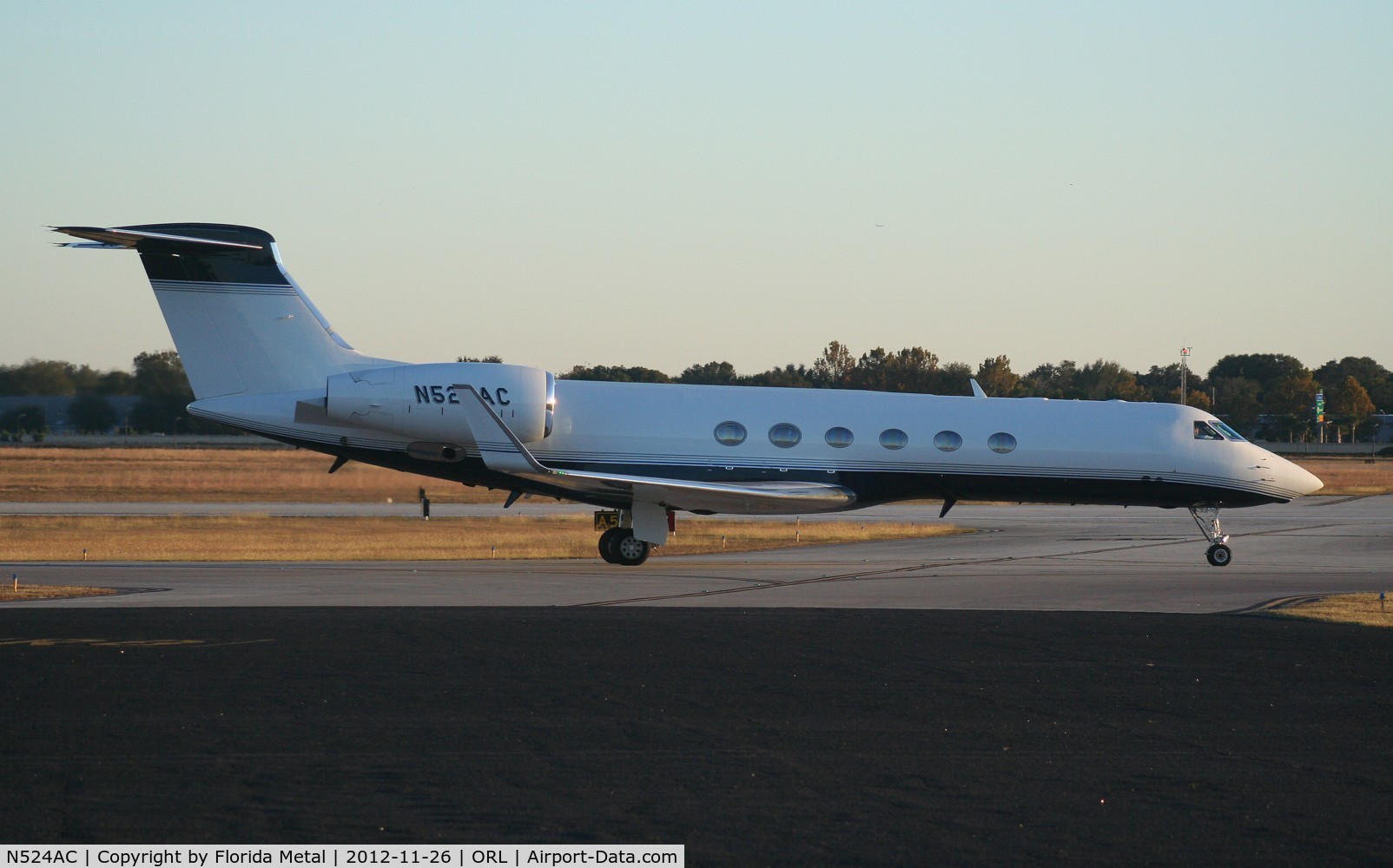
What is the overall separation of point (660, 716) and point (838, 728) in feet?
4.19

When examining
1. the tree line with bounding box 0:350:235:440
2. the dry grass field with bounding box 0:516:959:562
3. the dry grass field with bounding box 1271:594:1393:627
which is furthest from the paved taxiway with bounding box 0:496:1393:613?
the tree line with bounding box 0:350:235:440

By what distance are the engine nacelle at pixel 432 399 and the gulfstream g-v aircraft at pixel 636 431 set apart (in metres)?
0.03

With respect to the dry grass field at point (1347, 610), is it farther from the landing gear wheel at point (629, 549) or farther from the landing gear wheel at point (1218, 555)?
the landing gear wheel at point (629, 549)

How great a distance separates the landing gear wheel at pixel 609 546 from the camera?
22591 millimetres

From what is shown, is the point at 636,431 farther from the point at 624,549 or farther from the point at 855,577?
the point at 855,577

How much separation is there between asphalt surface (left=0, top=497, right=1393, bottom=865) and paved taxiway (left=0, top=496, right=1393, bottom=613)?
0.77ft

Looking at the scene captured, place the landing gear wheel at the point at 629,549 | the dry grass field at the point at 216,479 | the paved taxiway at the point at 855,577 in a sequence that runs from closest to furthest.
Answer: the paved taxiway at the point at 855,577, the landing gear wheel at the point at 629,549, the dry grass field at the point at 216,479

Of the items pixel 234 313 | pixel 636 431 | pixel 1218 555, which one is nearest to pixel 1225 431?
pixel 1218 555

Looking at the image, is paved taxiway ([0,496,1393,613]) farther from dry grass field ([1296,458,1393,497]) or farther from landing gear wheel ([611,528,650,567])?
dry grass field ([1296,458,1393,497])

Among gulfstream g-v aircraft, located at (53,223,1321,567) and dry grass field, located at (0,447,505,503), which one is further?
dry grass field, located at (0,447,505,503)

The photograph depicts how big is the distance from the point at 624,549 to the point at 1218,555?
10.2 metres

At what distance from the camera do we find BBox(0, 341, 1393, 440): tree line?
58688 mm

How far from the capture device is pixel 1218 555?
2289 centimetres

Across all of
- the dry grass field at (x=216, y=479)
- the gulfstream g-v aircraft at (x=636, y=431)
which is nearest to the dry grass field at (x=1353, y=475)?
the dry grass field at (x=216, y=479)
